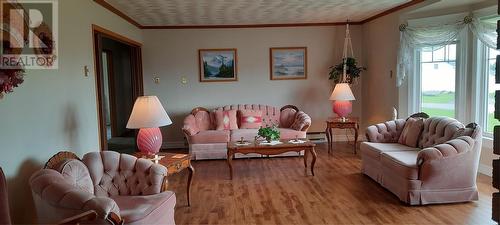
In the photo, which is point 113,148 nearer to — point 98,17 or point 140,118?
point 98,17

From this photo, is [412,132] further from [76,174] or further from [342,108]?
[76,174]

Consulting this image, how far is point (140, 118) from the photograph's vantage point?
3439 millimetres

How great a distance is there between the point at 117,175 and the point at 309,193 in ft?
7.29

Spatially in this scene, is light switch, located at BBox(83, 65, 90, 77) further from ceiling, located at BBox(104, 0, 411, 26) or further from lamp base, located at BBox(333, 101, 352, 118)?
lamp base, located at BBox(333, 101, 352, 118)

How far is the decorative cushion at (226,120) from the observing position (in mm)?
6647

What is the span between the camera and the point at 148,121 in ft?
11.3

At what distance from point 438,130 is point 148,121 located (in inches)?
132

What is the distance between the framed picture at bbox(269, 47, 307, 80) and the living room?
41 millimetres

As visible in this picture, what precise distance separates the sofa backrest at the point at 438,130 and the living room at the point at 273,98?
30 millimetres

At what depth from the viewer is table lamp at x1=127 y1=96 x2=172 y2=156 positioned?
3436 millimetres

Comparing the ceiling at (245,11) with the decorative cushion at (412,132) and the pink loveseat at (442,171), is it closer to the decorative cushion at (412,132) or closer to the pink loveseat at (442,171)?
the decorative cushion at (412,132)

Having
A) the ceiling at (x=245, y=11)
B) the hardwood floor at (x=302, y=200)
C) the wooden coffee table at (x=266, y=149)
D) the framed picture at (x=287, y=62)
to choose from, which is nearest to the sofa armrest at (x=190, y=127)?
the hardwood floor at (x=302, y=200)

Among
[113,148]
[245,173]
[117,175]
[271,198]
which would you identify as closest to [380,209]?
[271,198]

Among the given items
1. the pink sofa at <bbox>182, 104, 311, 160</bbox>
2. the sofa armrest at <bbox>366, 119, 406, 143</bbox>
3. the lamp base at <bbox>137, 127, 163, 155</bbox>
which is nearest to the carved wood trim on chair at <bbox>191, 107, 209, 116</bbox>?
the pink sofa at <bbox>182, 104, 311, 160</bbox>
